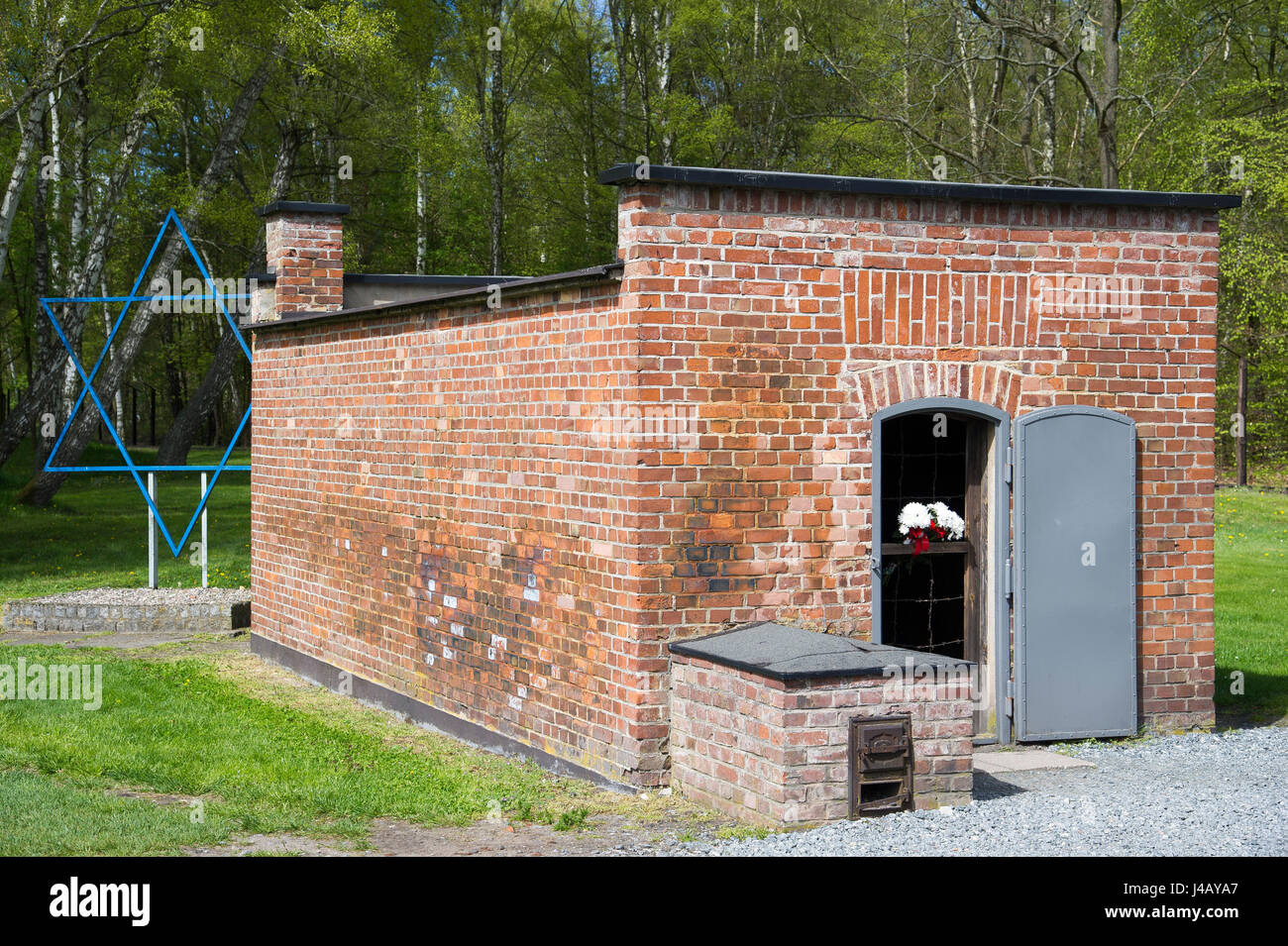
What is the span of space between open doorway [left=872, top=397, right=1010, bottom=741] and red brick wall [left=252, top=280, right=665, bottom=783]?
187 centimetres

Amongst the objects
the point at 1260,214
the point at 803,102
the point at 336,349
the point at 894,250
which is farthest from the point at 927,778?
the point at 803,102

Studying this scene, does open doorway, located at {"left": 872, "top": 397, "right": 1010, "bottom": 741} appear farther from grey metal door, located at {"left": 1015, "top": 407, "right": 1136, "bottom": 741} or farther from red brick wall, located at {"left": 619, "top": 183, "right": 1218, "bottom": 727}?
red brick wall, located at {"left": 619, "top": 183, "right": 1218, "bottom": 727}

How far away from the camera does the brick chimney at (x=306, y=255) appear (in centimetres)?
1315

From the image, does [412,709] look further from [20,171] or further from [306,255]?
[20,171]

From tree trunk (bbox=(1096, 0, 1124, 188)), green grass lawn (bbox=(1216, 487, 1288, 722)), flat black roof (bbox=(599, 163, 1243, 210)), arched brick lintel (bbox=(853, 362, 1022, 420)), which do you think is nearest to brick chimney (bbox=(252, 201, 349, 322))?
flat black roof (bbox=(599, 163, 1243, 210))

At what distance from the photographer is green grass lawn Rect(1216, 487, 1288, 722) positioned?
1124 cm

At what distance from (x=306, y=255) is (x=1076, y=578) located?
791 centimetres

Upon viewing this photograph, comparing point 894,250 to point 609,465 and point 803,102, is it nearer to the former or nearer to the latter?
point 609,465

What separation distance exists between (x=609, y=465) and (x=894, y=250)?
222 centimetres

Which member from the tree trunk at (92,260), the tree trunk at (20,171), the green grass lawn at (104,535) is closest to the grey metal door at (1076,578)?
the green grass lawn at (104,535)

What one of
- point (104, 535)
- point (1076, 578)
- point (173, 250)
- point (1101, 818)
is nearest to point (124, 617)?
point (104, 535)

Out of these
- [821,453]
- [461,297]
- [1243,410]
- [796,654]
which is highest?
[461,297]

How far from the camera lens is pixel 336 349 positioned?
39.3ft

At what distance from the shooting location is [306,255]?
43.4ft
